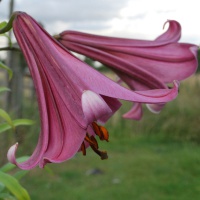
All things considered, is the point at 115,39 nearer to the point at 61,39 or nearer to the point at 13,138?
the point at 61,39

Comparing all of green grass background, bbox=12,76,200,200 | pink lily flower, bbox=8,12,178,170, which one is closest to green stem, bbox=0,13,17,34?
pink lily flower, bbox=8,12,178,170

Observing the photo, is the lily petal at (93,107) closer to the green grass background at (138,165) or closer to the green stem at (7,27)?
the green stem at (7,27)

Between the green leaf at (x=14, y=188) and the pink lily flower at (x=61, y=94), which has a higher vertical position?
the pink lily flower at (x=61, y=94)

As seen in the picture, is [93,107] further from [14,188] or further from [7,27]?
[14,188]

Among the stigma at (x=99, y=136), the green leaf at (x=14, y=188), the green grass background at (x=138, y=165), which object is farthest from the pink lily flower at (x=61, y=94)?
the green grass background at (x=138, y=165)

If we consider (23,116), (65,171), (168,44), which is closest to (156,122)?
(65,171)
